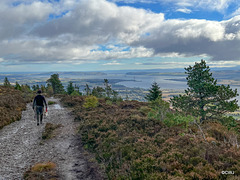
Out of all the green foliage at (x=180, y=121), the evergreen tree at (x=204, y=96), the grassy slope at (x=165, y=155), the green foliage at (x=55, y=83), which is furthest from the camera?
the green foliage at (x=55, y=83)

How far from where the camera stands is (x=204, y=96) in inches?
659

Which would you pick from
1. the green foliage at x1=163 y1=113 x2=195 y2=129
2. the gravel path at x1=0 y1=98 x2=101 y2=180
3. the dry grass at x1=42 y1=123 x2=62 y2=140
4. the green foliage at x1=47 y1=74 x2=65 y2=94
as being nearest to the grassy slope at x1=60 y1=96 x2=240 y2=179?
the gravel path at x1=0 y1=98 x2=101 y2=180

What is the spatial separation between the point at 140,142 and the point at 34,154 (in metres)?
5.70

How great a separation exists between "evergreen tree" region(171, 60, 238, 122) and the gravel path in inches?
480

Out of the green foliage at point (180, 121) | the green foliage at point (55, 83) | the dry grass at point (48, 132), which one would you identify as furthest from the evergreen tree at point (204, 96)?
the green foliage at point (55, 83)

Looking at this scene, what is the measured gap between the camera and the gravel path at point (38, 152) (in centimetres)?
687

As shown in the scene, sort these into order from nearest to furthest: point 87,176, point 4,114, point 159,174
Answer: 1. point 159,174
2. point 87,176
3. point 4,114

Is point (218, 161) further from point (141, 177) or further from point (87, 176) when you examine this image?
point (87, 176)

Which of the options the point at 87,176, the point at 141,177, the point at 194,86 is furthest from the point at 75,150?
the point at 194,86

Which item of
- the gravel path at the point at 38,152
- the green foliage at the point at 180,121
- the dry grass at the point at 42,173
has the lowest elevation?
the gravel path at the point at 38,152

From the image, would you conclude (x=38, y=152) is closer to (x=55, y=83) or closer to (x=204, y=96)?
(x=204, y=96)

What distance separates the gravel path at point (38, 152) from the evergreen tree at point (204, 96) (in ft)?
40.0

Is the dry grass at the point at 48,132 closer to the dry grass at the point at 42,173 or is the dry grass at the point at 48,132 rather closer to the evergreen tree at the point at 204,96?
the dry grass at the point at 42,173

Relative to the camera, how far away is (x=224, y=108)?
50.6 feet
